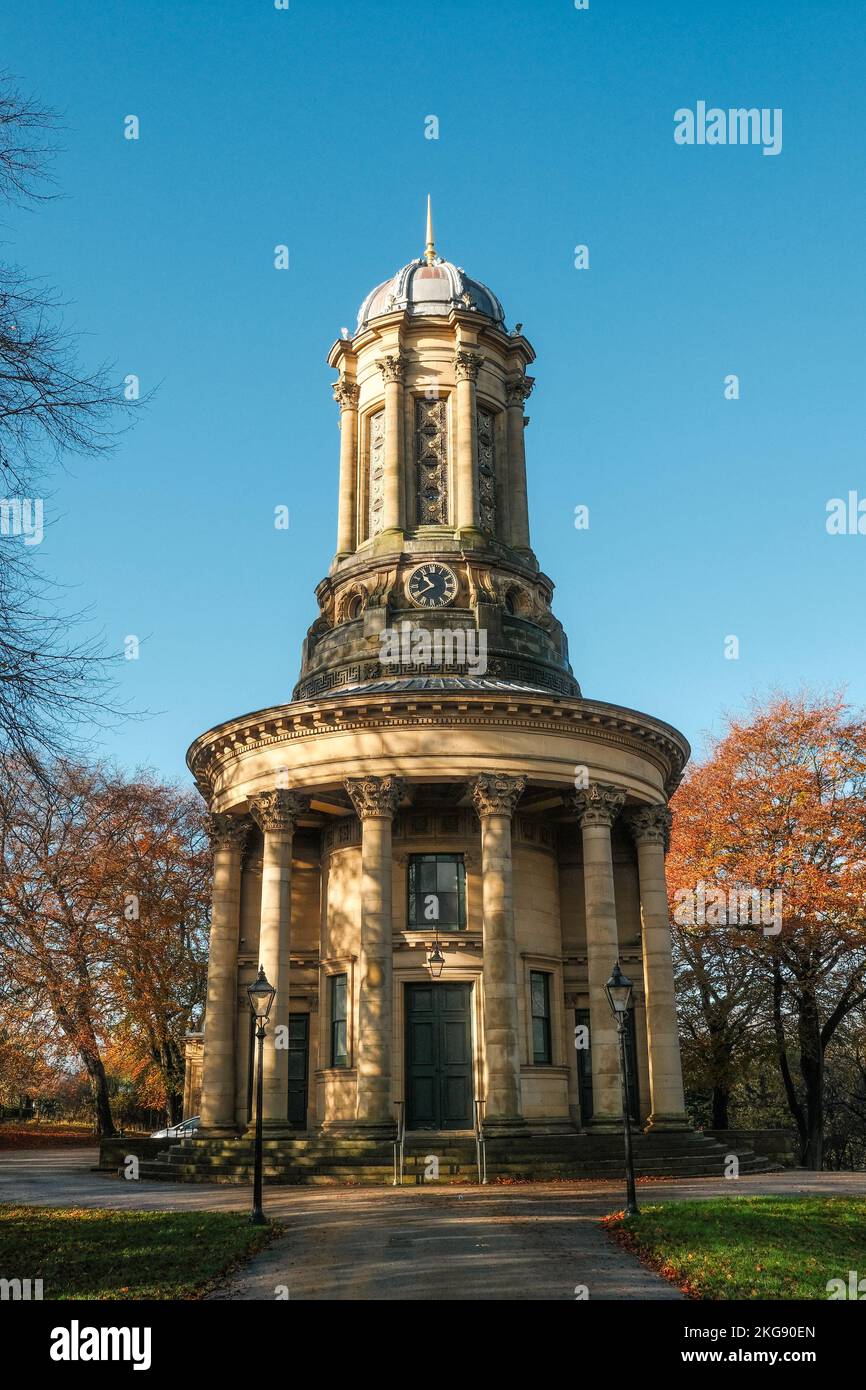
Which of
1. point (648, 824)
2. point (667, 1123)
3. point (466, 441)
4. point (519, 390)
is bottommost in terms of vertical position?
point (667, 1123)

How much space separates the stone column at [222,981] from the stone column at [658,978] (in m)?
11.3

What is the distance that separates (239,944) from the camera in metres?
33.2

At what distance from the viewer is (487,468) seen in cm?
3922

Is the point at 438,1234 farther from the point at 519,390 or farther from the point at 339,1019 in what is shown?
the point at 519,390

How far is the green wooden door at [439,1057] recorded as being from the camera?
95.8 ft

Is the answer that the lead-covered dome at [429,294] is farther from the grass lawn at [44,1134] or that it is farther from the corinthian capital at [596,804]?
the grass lawn at [44,1134]

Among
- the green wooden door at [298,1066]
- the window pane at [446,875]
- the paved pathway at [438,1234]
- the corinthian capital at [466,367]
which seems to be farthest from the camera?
the corinthian capital at [466,367]

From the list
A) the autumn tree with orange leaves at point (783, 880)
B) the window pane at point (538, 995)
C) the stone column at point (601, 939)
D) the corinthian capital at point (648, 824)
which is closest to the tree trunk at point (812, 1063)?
the autumn tree with orange leaves at point (783, 880)

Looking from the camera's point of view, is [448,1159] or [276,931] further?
[276,931]

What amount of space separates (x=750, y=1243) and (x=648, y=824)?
18493 mm

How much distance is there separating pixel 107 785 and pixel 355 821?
18.6 m

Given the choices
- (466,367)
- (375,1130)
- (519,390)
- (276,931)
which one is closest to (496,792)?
(276,931)

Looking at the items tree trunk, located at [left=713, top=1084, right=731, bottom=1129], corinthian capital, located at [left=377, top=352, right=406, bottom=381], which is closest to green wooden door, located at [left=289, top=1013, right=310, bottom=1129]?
tree trunk, located at [left=713, top=1084, right=731, bottom=1129]

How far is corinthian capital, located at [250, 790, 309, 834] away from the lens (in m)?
30.5
